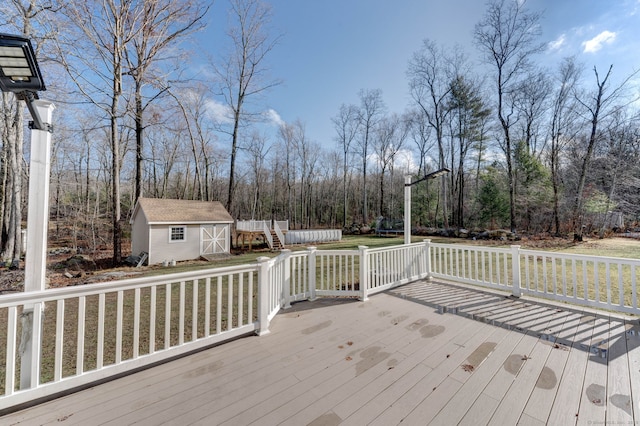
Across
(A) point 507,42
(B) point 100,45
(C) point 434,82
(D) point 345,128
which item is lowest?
(B) point 100,45

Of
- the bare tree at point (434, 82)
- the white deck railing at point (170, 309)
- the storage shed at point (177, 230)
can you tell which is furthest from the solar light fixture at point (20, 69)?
the bare tree at point (434, 82)

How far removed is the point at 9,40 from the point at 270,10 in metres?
14.2

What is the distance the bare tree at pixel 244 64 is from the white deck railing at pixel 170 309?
36.5 ft

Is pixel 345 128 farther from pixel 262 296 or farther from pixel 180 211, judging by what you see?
pixel 262 296

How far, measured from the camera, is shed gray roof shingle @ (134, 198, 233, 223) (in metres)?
11.4

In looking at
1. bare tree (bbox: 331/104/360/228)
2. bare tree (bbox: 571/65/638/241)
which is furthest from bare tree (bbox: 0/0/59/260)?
bare tree (bbox: 571/65/638/241)

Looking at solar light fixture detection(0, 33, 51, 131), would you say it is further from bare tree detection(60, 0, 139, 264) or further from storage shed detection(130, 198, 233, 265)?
storage shed detection(130, 198, 233, 265)

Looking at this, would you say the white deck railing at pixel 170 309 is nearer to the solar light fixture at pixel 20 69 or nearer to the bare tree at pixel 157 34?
the solar light fixture at pixel 20 69

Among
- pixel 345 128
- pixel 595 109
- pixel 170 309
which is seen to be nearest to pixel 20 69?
pixel 170 309

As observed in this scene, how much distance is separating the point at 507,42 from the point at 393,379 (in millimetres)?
17758

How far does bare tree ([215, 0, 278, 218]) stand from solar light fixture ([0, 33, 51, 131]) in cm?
1319

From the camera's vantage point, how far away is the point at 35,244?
192 cm

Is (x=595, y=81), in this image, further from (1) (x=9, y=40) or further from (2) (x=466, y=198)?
(1) (x=9, y=40)

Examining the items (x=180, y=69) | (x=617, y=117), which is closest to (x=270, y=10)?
(x=180, y=69)
